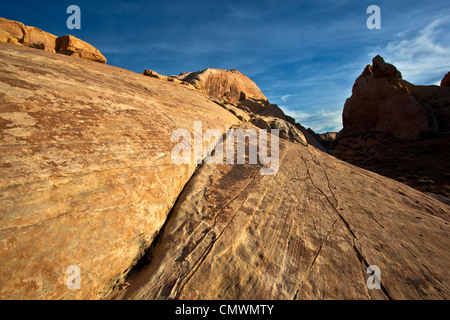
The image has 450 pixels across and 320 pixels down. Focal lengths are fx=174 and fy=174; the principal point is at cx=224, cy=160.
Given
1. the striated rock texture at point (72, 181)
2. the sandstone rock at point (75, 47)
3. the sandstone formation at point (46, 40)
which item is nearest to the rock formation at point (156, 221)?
the striated rock texture at point (72, 181)

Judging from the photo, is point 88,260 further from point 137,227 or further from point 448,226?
point 448,226

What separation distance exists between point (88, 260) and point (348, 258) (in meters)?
3.19

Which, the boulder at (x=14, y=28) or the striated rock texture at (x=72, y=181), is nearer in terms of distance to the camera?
the striated rock texture at (x=72, y=181)

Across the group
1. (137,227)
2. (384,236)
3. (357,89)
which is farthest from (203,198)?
(357,89)

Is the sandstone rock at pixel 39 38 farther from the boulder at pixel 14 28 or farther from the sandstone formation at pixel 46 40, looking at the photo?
the boulder at pixel 14 28

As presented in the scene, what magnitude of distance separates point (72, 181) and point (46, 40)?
23.5 metres

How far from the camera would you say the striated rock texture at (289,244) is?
1.98 m

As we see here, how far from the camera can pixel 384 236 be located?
2.77m

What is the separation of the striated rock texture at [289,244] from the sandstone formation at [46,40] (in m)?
15.3

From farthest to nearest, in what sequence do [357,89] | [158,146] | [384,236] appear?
[357,89], [158,146], [384,236]
